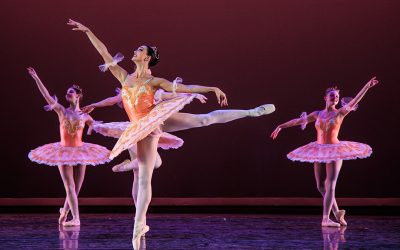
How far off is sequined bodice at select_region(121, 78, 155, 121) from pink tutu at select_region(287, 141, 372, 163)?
205 centimetres

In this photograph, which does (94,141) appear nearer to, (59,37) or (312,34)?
(59,37)

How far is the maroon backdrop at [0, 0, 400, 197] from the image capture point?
7043mm

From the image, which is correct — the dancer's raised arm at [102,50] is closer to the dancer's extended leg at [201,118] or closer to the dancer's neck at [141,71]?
the dancer's neck at [141,71]

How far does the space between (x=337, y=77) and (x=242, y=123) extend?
1194 millimetres

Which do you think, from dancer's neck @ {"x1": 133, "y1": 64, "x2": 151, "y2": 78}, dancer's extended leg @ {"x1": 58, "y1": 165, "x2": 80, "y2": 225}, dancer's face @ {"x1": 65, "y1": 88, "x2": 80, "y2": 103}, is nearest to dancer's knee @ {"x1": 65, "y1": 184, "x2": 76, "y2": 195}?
dancer's extended leg @ {"x1": 58, "y1": 165, "x2": 80, "y2": 225}

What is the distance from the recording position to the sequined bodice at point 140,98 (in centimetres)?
402

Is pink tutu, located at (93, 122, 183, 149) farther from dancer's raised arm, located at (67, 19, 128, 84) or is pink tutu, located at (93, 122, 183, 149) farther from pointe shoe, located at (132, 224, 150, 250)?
pointe shoe, located at (132, 224, 150, 250)

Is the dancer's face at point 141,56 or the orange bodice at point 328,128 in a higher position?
the dancer's face at point 141,56

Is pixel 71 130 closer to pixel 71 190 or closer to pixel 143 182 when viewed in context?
pixel 71 190

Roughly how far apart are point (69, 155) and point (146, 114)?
1771 millimetres

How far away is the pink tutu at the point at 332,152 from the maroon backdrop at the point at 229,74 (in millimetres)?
1402

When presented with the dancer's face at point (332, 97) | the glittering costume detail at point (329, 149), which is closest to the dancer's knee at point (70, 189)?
the glittering costume detail at point (329, 149)

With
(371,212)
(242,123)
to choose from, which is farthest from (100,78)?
(371,212)

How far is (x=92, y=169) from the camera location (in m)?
7.32
